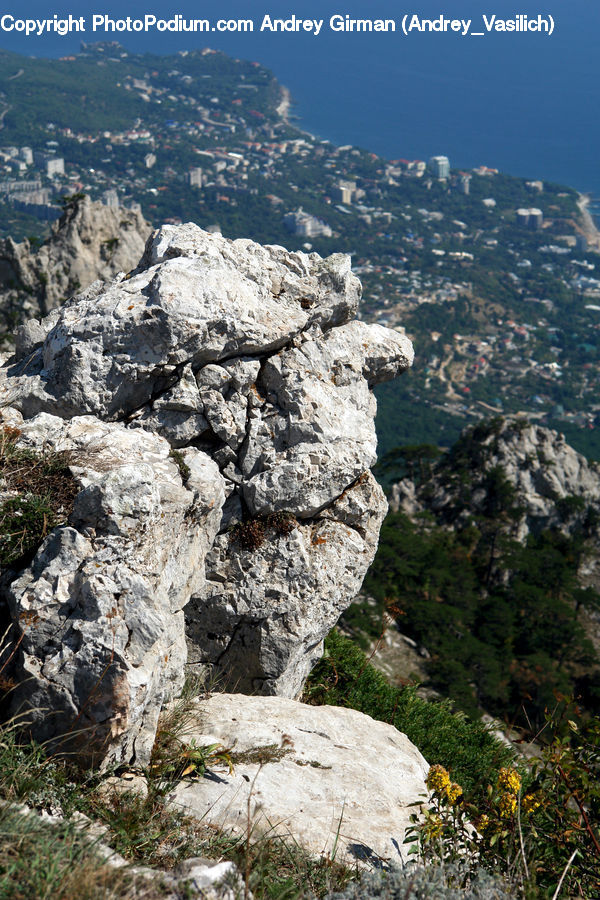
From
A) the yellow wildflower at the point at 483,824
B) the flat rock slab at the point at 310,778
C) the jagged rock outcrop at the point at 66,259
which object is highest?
the yellow wildflower at the point at 483,824

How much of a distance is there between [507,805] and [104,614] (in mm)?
3098

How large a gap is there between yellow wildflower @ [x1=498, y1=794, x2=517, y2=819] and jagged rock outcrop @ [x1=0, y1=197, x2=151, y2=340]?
37.6 metres

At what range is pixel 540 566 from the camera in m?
38.8

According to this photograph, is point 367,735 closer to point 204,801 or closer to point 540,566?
point 204,801

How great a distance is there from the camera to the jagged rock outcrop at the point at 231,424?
706 cm

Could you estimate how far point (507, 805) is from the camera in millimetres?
5102

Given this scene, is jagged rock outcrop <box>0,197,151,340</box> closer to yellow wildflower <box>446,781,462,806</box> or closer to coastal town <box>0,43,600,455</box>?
yellow wildflower <box>446,781,462,806</box>

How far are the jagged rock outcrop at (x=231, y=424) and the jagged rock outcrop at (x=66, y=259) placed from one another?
3338cm

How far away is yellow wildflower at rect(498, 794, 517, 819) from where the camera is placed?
505 cm

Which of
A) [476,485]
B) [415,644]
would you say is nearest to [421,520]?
[476,485]

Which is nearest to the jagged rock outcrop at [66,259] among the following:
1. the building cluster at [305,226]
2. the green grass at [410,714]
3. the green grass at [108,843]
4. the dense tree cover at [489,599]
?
the dense tree cover at [489,599]

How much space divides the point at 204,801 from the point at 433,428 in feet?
315

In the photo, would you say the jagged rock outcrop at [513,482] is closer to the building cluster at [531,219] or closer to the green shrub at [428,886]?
the green shrub at [428,886]

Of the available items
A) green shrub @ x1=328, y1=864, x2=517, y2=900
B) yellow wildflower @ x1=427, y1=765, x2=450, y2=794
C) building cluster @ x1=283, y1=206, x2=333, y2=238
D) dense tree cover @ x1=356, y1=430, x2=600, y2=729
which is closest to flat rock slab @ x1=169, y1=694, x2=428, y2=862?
yellow wildflower @ x1=427, y1=765, x2=450, y2=794
